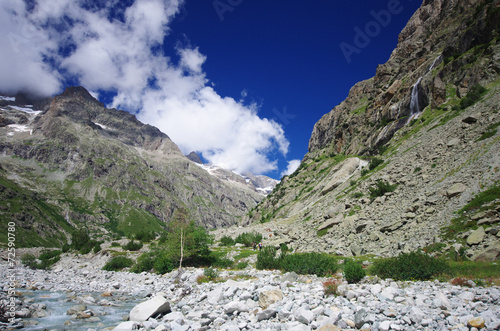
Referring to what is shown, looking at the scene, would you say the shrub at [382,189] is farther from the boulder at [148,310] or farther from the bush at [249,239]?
the boulder at [148,310]

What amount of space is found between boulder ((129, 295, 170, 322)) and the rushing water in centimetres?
162

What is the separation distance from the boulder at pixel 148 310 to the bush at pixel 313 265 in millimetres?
13244

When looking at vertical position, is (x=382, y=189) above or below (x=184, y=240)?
above

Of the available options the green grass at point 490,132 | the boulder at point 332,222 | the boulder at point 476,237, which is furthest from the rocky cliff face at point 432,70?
the boulder at point 476,237

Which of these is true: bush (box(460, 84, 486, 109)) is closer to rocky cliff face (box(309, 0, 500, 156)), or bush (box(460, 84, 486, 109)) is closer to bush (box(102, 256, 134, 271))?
rocky cliff face (box(309, 0, 500, 156))

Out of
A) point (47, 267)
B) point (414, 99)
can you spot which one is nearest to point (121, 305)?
point (47, 267)

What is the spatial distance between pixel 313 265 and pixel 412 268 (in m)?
8.89

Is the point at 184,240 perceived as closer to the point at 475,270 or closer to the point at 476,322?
the point at 475,270

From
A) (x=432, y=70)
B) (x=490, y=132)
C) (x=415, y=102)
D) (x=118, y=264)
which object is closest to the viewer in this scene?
(x=490, y=132)

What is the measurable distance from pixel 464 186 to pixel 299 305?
2256 cm

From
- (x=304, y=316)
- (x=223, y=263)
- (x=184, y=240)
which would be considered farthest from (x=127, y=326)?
(x=223, y=263)

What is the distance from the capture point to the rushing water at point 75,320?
609 inches

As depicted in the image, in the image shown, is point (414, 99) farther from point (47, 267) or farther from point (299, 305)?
point (47, 267)

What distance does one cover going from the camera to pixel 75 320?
55.2ft
